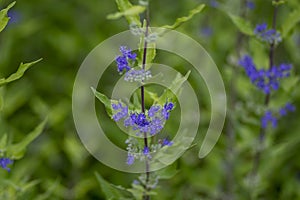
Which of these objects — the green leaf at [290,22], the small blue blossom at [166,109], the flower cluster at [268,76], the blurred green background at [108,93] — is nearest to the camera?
the small blue blossom at [166,109]

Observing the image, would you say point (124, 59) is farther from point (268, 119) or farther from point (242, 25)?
point (268, 119)

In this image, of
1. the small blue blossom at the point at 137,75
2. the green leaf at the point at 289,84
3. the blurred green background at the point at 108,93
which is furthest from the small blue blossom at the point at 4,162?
the green leaf at the point at 289,84

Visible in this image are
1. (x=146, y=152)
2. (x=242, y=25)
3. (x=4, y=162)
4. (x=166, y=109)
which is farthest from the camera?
(x=242, y=25)

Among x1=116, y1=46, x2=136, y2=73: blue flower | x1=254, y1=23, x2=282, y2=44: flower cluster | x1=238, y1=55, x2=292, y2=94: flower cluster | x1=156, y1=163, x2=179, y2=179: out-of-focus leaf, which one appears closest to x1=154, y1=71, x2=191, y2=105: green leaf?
x1=116, y1=46, x2=136, y2=73: blue flower

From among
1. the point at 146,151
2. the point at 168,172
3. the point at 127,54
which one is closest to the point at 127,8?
the point at 127,54

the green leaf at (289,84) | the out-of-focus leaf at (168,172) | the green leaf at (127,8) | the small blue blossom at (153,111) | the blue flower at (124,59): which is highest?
the green leaf at (127,8)

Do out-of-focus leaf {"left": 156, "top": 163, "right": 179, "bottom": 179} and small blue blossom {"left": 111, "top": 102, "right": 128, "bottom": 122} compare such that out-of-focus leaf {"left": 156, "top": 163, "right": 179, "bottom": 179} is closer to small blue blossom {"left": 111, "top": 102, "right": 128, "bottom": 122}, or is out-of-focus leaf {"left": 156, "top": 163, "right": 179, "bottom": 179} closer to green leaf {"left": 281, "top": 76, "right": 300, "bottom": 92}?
small blue blossom {"left": 111, "top": 102, "right": 128, "bottom": 122}

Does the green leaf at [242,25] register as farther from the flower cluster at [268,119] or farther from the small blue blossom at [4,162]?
the small blue blossom at [4,162]
